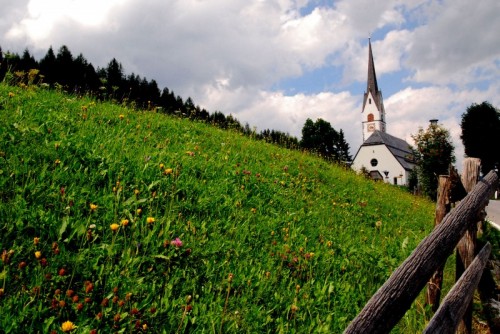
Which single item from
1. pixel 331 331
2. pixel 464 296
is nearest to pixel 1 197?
pixel 331 331

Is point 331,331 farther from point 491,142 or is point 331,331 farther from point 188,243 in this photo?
point 491,142

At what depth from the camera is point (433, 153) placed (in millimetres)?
26125

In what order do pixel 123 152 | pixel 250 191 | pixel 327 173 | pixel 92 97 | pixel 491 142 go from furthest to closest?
1. pixel 491 142
2. pixel 327 173
3. pixel 92 97
4. pixel 250 191
5. pixel 123 152

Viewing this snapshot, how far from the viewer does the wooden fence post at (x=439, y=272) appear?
3680mm

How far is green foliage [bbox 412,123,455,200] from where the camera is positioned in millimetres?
25625

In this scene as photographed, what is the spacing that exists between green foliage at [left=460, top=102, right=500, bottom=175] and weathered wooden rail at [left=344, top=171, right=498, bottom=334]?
5019 centimetres

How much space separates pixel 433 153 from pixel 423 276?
89.8 ft

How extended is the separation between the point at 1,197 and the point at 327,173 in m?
7.98

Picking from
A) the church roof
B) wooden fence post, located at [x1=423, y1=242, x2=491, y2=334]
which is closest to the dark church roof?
the church roof

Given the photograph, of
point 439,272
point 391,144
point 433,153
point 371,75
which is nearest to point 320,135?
point 391,144

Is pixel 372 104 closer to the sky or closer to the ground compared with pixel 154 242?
closer to the sky

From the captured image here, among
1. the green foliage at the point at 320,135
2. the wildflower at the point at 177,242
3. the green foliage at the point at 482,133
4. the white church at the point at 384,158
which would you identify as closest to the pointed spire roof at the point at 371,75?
the white church at the point at 384,158

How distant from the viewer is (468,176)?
3.87m

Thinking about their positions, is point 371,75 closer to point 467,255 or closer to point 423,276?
point 467,255
